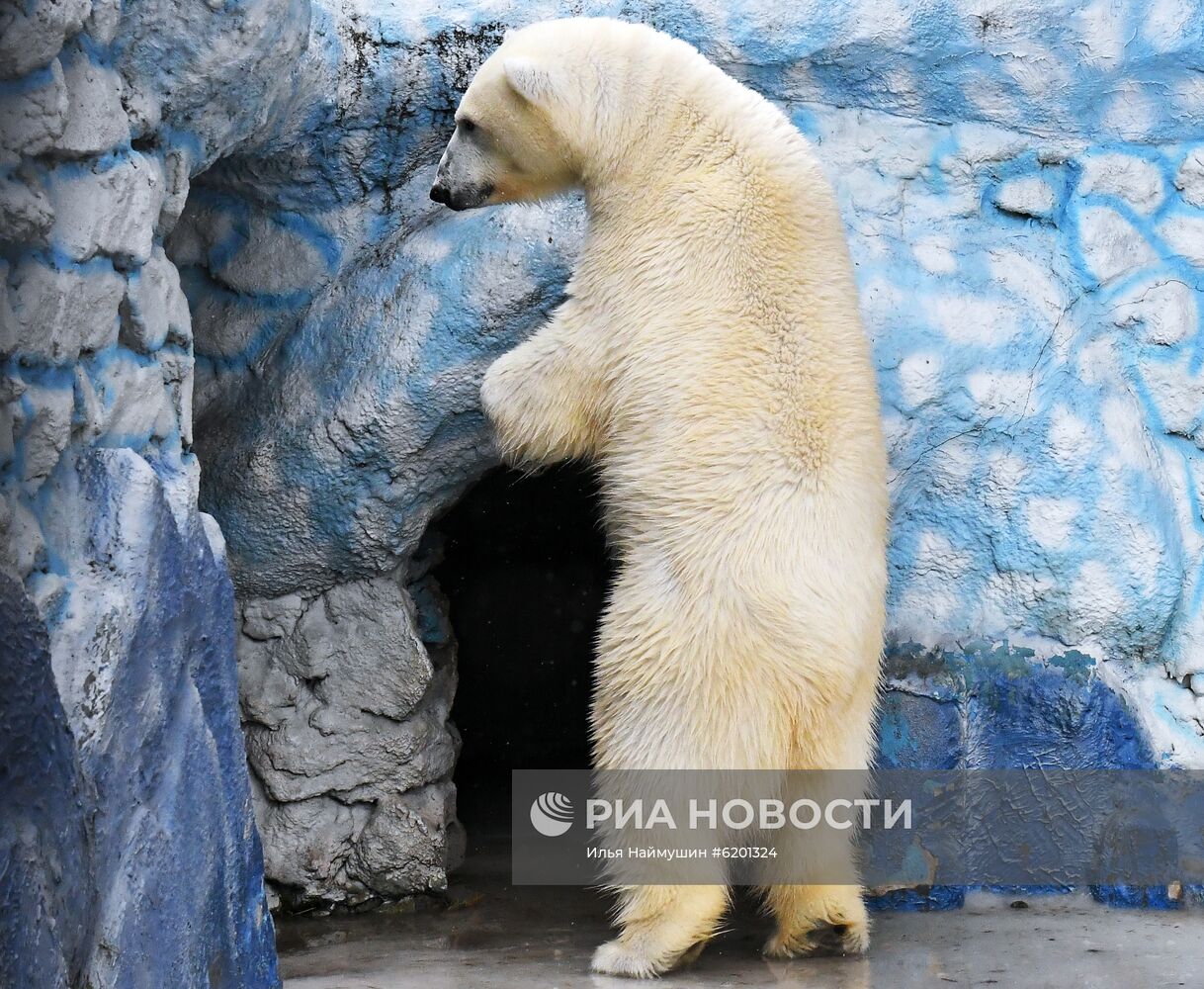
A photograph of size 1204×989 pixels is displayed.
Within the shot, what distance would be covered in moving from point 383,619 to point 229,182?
3.94ft

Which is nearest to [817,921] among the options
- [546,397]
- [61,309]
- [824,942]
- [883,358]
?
[824,942]

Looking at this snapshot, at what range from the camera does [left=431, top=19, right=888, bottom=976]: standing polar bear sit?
302 centimetres

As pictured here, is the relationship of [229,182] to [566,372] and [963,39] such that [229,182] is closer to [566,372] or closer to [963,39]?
[566,372]

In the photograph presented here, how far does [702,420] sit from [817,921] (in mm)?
A: 1105

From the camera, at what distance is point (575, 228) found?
3.71 meters

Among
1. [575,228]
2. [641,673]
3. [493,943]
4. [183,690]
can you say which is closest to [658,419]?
[641,673]

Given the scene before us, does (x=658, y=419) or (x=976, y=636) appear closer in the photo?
(x=658, y=419)

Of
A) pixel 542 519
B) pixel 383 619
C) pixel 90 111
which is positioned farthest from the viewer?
pixel 542 519

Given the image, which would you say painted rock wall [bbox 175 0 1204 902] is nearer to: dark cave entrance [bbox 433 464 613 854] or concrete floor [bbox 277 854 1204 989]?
concrete floor [bbox 277 854 1204 989]

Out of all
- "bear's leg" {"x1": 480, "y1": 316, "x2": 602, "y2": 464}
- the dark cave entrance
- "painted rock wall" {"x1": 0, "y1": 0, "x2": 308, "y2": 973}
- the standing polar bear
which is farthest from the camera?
the dark cave entrance

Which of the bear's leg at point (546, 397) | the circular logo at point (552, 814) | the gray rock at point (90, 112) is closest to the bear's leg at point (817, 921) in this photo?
the bear's leg at point (546, 397)

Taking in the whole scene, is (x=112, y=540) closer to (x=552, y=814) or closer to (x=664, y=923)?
(x=664, y=923)

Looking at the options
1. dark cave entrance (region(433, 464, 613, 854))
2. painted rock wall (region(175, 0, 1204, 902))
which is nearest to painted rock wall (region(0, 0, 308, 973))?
painted rock wall (region(175, 0, 1204, 902))

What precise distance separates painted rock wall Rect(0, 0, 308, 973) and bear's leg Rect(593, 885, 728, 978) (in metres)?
0.73
